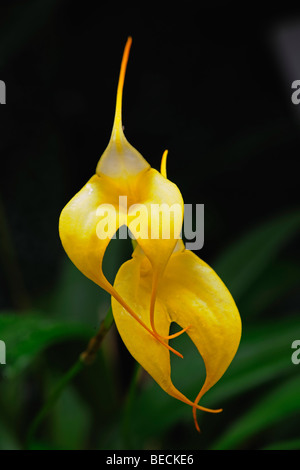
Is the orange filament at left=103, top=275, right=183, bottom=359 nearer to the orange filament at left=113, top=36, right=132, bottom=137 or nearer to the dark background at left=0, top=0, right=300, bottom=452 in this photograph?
the orange filament at left=113, top=36, right=132, bottom=137

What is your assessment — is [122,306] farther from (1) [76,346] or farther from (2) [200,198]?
(2) [200,198]

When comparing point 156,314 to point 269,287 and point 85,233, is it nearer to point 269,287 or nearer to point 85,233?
point 85,233

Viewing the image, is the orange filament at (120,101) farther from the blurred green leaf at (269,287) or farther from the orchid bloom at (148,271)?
the blurred green leaf at (269,287)

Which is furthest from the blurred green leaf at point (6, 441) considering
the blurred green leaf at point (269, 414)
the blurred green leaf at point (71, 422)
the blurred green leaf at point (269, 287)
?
the blurred green leaf at point (269, 287)

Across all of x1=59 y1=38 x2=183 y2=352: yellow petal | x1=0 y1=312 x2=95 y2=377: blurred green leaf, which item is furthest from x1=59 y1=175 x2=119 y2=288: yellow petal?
x1=0 y1=312 x2=95 y2=377: blurred green leaf

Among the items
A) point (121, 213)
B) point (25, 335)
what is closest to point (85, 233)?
point (121, 213)

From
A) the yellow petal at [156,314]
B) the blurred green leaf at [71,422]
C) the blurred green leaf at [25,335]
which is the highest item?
the yellow petal at [156,314]

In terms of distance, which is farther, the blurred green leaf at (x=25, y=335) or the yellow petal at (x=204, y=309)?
the blurred green leaf at (x=25, y=335)
